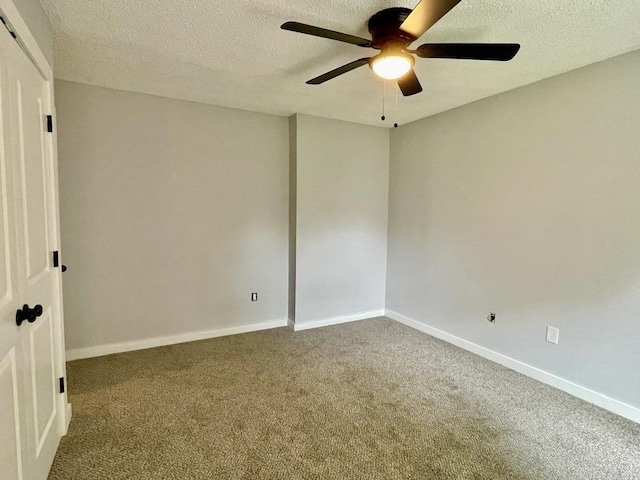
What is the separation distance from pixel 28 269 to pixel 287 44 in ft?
6.21

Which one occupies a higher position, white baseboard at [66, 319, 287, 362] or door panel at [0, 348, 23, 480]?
door panel at [0, 348, 23, 480]

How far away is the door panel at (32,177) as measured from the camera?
1.46m

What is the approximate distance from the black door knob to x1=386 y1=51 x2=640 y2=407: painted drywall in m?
3.27

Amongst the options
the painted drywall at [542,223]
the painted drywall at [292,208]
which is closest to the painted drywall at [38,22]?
the painted drywall at [292,208]

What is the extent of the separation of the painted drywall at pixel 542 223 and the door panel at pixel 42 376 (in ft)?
10.8

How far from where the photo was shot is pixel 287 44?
2.16m

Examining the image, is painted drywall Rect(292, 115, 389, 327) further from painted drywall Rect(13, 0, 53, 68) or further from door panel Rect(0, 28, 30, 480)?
door panel Rect(0, 28, 30, 480)

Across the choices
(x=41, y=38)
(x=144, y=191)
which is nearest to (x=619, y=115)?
(x=41, y=38)

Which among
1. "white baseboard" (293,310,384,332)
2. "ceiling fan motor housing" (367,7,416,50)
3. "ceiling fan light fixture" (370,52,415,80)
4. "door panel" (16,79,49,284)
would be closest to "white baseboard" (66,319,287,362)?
"white baseboard" (293,310,384,332)

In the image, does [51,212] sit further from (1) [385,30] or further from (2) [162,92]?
(1) [385,30]

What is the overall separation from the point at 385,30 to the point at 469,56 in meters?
0.46

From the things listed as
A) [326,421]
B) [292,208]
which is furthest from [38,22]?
[326,421]

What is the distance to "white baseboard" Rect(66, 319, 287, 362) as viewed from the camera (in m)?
3.03

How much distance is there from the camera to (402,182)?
412cm
